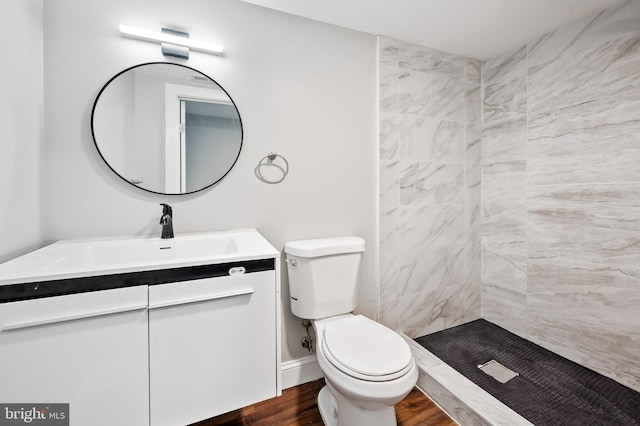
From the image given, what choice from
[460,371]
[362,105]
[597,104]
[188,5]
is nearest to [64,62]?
[188,5]

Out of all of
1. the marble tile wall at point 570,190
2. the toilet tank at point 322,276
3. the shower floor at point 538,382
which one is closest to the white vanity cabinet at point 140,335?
the toilet tank at point 322,276

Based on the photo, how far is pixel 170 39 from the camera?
139cm

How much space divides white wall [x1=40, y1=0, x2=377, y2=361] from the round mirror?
53 mm

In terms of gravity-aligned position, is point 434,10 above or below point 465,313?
above

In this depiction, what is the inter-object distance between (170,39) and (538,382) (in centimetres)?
272

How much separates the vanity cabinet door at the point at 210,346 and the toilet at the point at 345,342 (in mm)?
310

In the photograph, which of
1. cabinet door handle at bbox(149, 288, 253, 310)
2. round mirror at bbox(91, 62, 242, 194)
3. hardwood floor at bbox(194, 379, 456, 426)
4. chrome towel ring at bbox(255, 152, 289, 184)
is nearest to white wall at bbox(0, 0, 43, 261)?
round mirror at bbox(91, 62, 242, 194)

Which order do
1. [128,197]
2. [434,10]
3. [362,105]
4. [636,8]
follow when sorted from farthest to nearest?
[362,105] < [434,10] < [636,8] < [128,197]

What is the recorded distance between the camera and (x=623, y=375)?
5.18ft

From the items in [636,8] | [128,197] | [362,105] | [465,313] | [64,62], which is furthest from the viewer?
[465,313]

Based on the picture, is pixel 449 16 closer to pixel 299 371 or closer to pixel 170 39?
pixel 170 39

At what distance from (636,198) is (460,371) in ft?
4.50

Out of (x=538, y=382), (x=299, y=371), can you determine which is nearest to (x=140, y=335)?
(x=299, y=371)

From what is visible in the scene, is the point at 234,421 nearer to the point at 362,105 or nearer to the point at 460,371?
the point at 460,371
